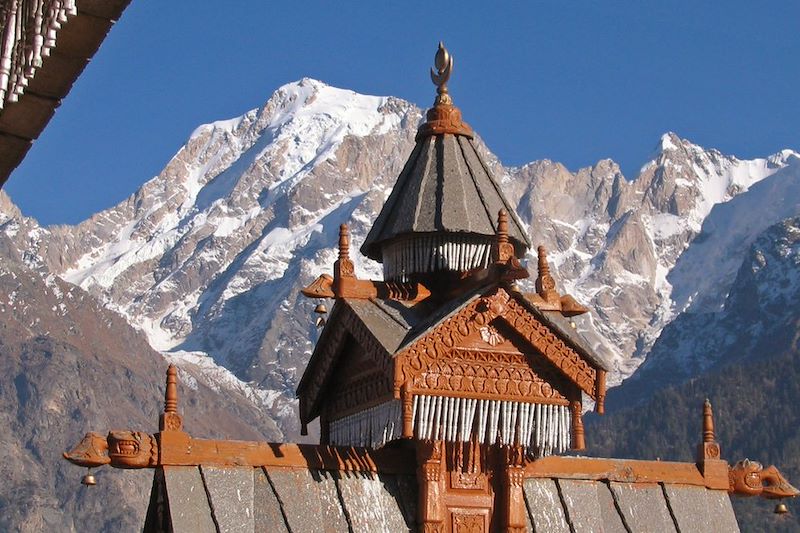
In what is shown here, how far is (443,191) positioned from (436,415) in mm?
2529

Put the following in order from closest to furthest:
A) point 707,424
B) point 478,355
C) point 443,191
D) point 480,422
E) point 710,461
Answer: point 480,422
point 478,355
point 443,191
point 707,424
point 710,461

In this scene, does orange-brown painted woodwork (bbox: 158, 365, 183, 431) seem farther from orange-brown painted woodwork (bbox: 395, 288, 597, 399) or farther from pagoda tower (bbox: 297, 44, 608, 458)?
orange-brown painted woodwork (bbox: 395, 288, 597, 399)

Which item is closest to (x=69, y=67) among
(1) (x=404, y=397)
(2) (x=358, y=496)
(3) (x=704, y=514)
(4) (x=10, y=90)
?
(4) (x=10, y=90)

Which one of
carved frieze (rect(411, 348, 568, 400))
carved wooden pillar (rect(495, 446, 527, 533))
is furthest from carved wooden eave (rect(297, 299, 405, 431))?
carved wooden pillar (rect(495, 446, 527, 533))

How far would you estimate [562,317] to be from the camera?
52.2 ft

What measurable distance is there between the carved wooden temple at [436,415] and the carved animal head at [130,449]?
1 cm

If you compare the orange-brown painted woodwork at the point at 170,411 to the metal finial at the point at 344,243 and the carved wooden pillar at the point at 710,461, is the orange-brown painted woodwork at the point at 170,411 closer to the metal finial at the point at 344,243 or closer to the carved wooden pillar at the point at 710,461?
the metal finial at the point at 344,243

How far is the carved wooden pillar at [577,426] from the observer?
577 inches

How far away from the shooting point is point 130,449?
1358 centimetres

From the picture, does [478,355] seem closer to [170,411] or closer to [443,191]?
[443,191]

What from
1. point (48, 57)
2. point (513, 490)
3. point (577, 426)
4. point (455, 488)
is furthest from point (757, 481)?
point (48, 57)

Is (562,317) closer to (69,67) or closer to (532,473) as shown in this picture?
(532,473)

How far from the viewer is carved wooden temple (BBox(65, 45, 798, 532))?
14.1 metres

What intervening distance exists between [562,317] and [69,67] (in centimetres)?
973
